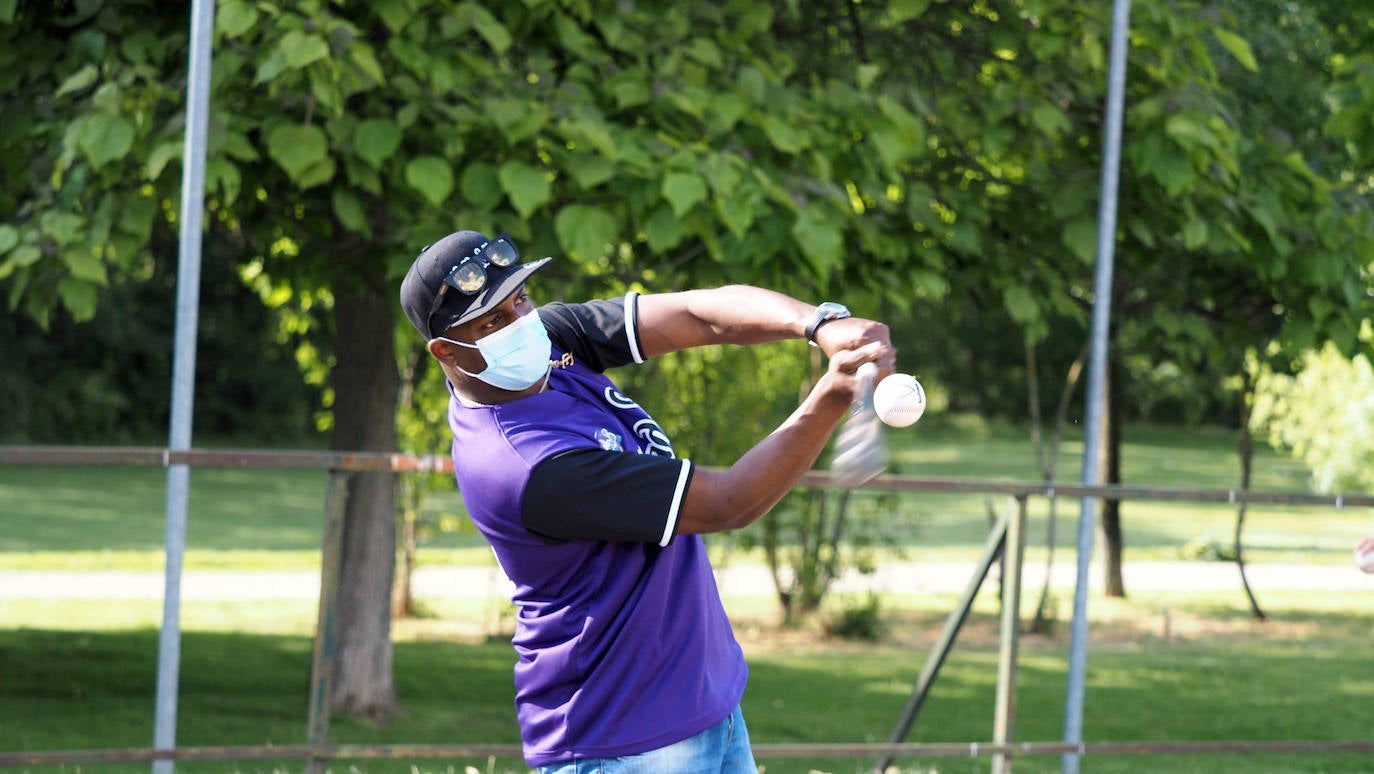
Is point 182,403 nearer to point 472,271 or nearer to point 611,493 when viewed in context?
point 472,271

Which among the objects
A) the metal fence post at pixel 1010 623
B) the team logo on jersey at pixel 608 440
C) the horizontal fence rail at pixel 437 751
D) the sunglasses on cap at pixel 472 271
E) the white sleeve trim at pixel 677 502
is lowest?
the horizontal fence rail at pixel 437 751

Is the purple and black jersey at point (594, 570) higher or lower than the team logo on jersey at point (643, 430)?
lower

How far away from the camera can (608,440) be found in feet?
8.49

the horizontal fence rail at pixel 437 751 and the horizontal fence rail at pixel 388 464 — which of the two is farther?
the horizontal fence rail at pixel 437 751

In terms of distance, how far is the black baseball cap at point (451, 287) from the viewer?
2.59m

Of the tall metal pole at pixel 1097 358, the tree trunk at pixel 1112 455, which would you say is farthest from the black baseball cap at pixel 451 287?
the tree trunk at pixel 1112 455

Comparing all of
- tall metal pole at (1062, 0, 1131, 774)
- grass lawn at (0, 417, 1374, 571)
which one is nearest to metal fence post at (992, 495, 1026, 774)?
tall metal pole at (1062, 0, 1131, 774)

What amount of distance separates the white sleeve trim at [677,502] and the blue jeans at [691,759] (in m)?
0.49

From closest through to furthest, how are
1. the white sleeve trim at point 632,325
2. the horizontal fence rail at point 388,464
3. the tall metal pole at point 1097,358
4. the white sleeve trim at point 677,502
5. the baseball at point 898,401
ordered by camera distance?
the baseball at point 898,401 → the white sleeve trim at point 677,502 → the white sleeve trim at point 632,325 → the horizontal fence rail at point 388,464 → the tall metal pole at point 1097,358

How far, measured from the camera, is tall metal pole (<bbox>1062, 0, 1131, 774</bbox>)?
577 centimetres

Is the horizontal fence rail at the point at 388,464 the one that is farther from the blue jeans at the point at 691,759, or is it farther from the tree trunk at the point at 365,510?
the tree trunk at the point at 365,510

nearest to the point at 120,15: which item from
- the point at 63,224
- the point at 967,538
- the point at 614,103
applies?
the point at 63,224

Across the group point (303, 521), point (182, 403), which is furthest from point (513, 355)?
point (303, 521)

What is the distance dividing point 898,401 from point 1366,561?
110 inches
